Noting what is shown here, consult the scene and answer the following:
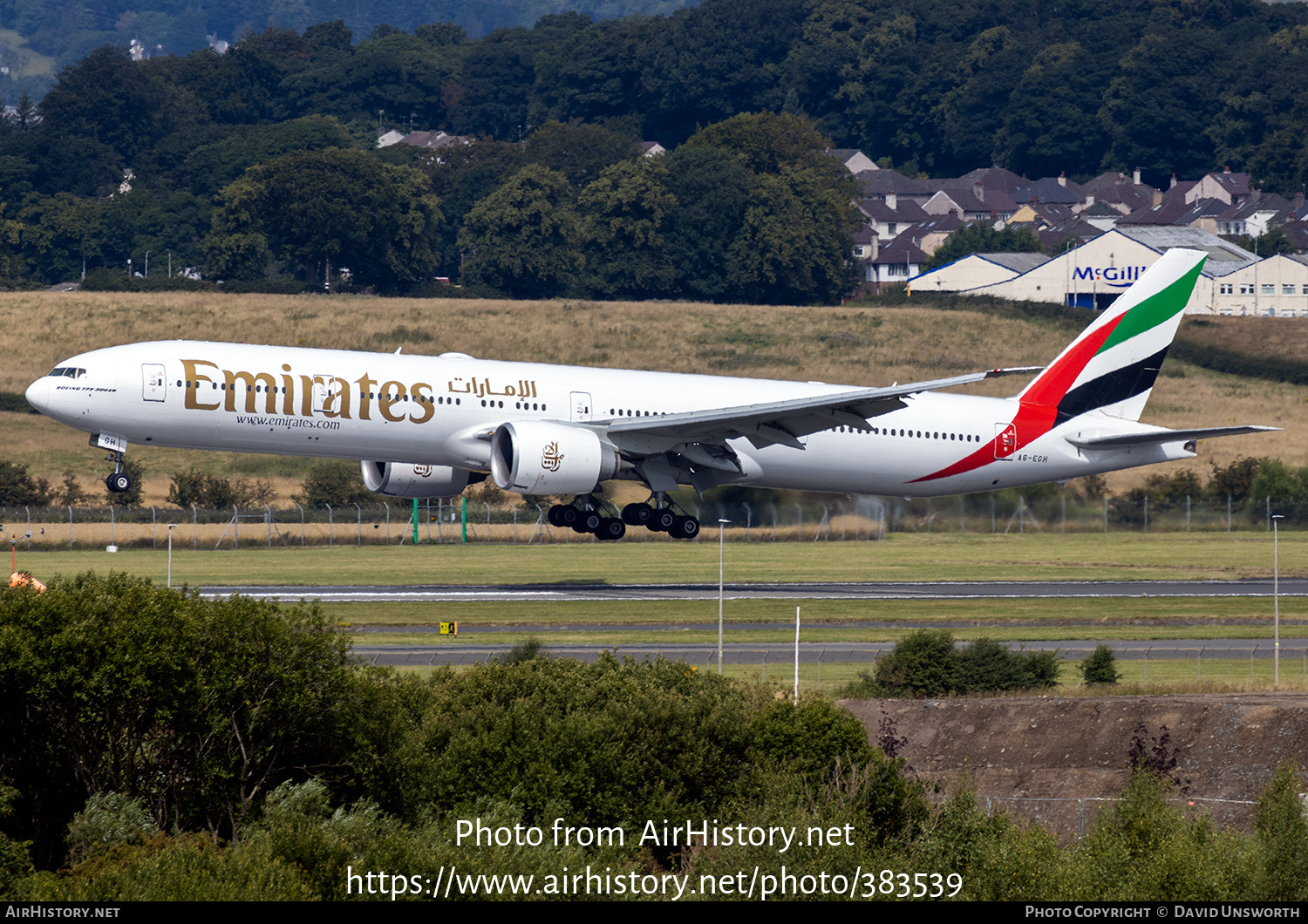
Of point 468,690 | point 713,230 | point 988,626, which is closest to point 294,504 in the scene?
point 988,626

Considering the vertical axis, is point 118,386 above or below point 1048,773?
above

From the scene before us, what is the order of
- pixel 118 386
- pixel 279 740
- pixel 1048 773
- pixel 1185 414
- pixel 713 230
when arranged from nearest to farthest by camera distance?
1. pixel 279 740
2. pixel 1048 773
3. pixel 118 386
4. pixel 1185 414
5. pixel 713 230

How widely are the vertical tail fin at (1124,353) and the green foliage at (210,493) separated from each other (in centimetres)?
3919

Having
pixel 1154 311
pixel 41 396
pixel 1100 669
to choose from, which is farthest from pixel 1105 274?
pixel 41 396

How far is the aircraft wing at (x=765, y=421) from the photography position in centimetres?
4984

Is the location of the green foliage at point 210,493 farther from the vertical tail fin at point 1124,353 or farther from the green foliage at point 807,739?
the green foliage at point 807,739

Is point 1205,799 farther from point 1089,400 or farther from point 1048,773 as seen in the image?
point 1089,400

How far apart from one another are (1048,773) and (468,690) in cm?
1213

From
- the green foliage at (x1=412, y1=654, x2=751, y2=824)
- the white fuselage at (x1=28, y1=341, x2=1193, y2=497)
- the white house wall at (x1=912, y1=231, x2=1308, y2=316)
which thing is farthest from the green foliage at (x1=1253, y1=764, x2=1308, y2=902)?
the white house wall at (x1=912, y1=231, x2=1308, y2=316)

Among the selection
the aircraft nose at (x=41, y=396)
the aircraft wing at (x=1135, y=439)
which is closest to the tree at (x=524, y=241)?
the aircraft wing at (x=1135, y=439)

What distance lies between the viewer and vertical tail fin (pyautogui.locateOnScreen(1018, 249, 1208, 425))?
57.3m

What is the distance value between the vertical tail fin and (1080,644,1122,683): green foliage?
17070 mm

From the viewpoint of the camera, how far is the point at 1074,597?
56.8 m

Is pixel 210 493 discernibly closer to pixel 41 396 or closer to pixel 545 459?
pixel 41 396
